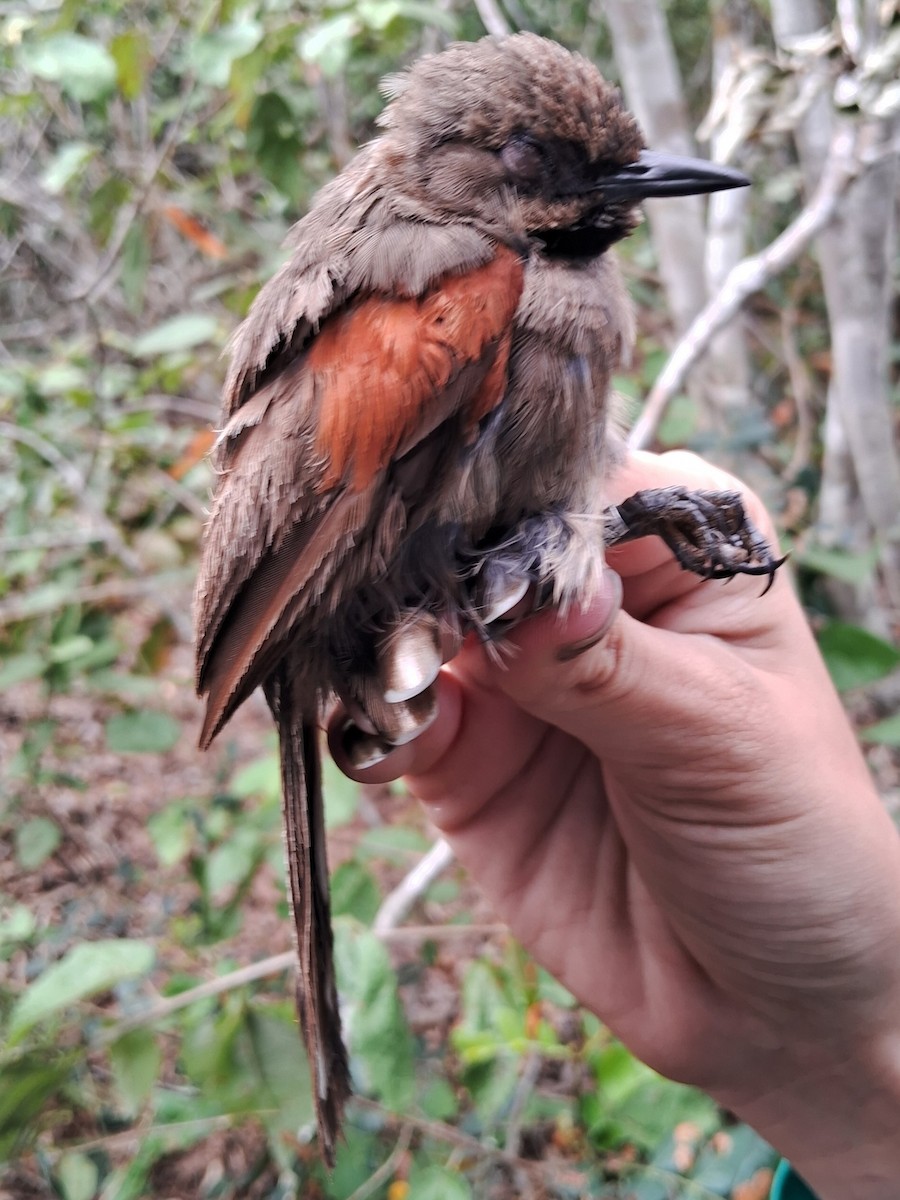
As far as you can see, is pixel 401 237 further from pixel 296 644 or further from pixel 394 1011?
pixel 394 1011

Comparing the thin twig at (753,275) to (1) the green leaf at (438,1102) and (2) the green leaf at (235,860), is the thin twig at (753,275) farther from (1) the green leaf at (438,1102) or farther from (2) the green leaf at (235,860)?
(1) the green leaf at (438,1102)

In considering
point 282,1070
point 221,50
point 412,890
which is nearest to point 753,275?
point 221,50

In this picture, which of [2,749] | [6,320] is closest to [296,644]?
[2,749]

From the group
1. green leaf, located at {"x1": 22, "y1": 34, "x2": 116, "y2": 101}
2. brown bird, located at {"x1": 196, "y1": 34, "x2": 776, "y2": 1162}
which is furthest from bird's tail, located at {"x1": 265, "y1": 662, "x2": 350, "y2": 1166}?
green leaf, located at {"x1": 22, "y1": 34, "x2": 116, "y2": 101}

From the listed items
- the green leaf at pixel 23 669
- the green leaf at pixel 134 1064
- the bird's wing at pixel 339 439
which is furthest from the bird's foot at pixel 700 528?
the green leaf at pixel 23 669

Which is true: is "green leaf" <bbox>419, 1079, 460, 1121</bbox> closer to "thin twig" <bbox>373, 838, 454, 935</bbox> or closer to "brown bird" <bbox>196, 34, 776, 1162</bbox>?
"thin twig" <bbox>373, 838, 454, 935</bbox>
